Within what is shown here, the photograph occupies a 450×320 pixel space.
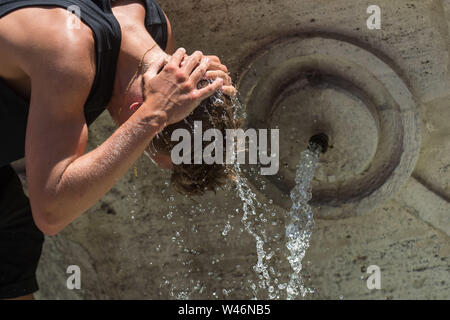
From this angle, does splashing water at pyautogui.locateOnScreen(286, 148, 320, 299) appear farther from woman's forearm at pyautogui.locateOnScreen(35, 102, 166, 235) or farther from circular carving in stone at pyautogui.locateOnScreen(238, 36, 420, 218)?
woman's forearm at pyautogui.locateOnScreen(35, 102, 166, 235)

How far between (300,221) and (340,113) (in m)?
0.48

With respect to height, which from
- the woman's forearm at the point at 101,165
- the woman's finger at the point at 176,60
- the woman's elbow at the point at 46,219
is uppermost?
the woman's finger at the point at 176,60

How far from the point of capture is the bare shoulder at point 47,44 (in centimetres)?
146

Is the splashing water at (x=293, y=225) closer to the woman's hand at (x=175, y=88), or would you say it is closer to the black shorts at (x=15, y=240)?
the woman's hand at (x=175, y=88)

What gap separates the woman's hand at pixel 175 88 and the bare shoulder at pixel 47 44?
0.56ft

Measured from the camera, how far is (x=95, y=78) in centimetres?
160

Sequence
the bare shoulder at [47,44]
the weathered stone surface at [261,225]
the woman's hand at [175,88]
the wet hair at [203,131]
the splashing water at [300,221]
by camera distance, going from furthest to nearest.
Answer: the splashing water at [300,221] → the weathered stone surface at [261,225] → the wet hair at [203,131] → the woman's hand at [175,88] → the bare shoulder at [47,44]

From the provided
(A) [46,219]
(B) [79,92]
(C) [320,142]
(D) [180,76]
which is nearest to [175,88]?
(D) [180,76]

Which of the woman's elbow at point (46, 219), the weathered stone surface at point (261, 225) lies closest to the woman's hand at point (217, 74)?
the woman's elbow at point (46, 219)

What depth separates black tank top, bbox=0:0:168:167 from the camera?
156cm

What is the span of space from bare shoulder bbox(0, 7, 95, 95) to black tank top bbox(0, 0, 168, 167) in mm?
35

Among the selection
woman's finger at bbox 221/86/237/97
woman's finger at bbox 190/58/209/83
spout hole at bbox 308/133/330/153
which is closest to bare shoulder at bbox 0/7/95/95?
woman's finger at bbox 190/58/209/83

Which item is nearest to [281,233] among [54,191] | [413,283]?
[413,283]
